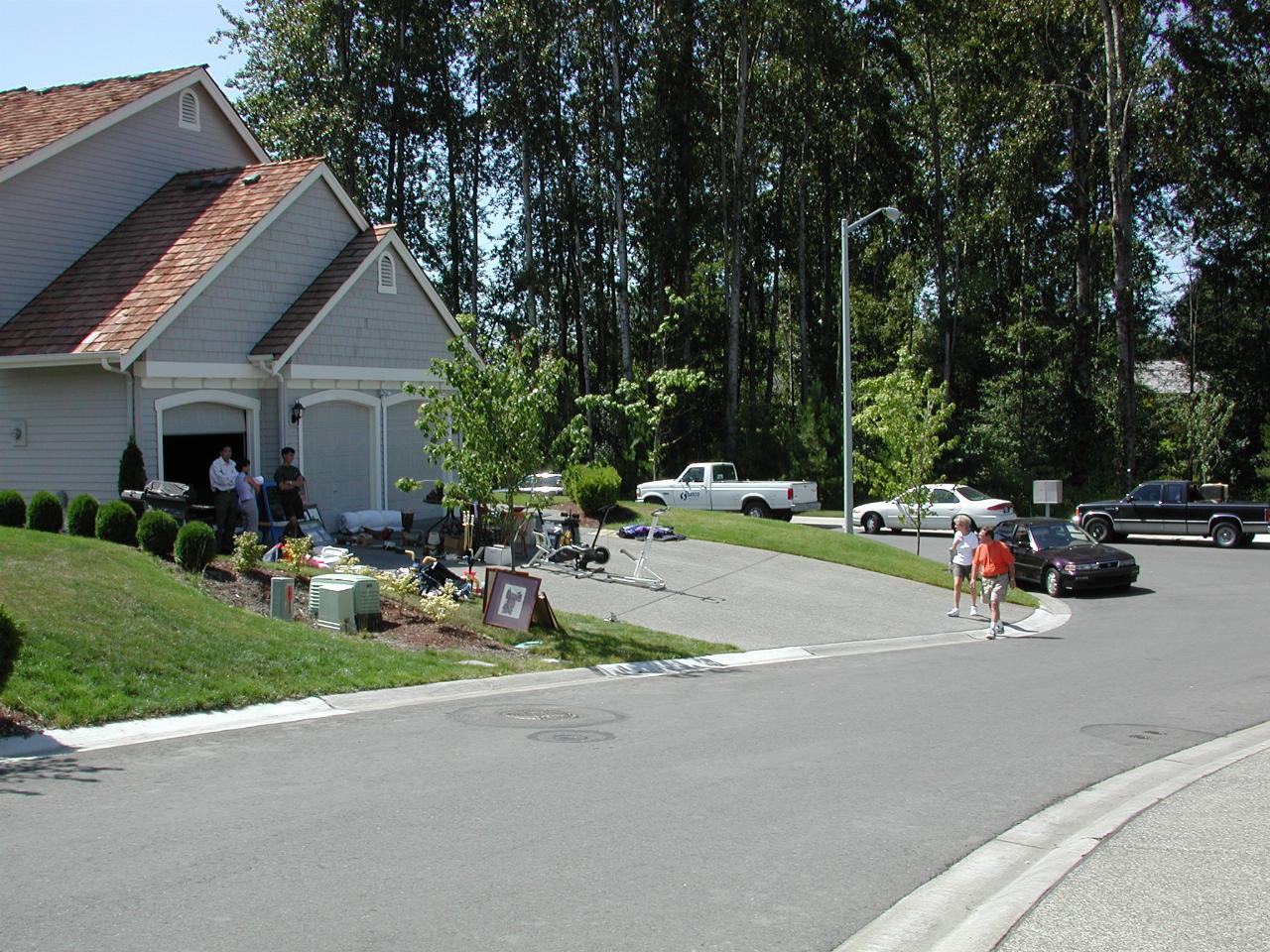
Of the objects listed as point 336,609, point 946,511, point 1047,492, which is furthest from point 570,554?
point 946,511

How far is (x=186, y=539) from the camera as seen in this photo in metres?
15.7

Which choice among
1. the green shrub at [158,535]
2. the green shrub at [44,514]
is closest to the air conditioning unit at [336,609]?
the green shrub at [158,535]

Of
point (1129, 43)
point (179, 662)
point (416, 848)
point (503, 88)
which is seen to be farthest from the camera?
point (503, 88)

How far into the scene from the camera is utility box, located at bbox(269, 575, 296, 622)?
48.1 feet

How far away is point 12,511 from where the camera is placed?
18.7 metres

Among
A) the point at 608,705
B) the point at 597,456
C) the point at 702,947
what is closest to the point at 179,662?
the point at 608,705

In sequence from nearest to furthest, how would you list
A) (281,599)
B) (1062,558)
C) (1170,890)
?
(1170,890) < (281,599) < (1062,558)

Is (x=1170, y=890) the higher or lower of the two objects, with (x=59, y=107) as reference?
lower

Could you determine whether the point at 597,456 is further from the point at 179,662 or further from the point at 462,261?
the point at 179,662

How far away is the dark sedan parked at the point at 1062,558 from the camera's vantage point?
2417 centimetres

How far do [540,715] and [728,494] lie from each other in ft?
82.0

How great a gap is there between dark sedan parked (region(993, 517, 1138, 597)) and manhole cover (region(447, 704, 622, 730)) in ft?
50.6

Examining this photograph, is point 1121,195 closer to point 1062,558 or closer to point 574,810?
point 1062,558

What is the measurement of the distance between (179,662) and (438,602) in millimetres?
4638
